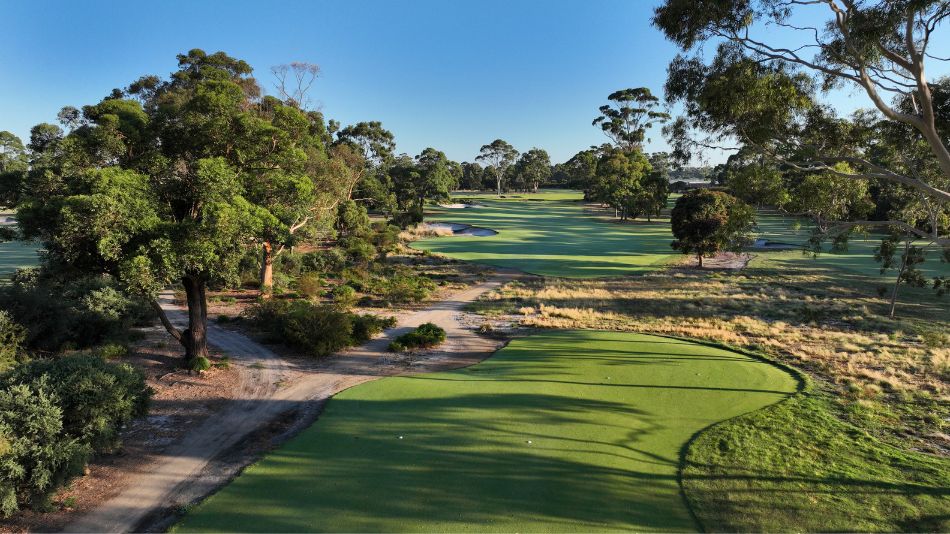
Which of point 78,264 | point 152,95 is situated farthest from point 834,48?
point 152,95

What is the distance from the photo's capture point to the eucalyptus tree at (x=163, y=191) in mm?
12151

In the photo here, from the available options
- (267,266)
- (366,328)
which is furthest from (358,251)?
(366,328)

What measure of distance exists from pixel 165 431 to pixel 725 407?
15.1 m

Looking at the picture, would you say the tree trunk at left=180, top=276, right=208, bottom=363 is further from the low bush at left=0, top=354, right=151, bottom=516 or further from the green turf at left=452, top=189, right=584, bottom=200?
the green turf at left=452, top=189, right=584, bottom=200

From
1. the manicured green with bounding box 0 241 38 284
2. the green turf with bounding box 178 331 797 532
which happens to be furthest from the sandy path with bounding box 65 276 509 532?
the manicured green with bounding box 0 241 38 284

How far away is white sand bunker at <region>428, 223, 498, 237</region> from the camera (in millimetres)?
66500

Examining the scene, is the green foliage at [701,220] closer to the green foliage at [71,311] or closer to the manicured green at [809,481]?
the manicured green at [809,481]

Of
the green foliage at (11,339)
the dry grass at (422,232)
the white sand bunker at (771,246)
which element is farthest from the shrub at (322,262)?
the white sand bunker at (771,246)

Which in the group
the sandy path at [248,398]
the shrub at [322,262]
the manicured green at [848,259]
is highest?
the manicured green at [848,259]

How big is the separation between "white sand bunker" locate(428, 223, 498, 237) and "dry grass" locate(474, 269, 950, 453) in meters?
29.4

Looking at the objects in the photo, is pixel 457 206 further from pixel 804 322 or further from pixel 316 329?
pixel 316 329

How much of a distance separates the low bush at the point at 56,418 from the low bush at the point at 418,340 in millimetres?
9394

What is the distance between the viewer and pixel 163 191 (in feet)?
46.1

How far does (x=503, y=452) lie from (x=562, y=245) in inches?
1841
